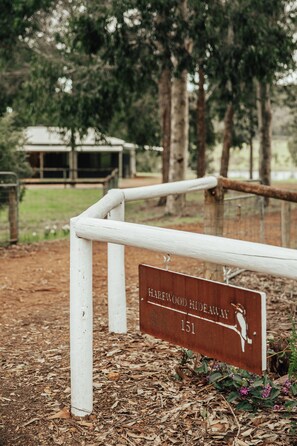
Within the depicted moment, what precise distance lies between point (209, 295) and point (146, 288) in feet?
1.48

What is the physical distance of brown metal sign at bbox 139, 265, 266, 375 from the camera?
9.50 ft

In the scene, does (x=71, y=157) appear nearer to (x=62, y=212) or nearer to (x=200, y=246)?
(x=62, y=212)

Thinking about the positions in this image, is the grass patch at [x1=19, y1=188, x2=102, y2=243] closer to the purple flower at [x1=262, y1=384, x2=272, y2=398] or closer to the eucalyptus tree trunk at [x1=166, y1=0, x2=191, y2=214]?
the eucalyptus tree trunk at [x1=166, y1=0, x2=191, y2=214]

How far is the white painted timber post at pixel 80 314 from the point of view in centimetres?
355

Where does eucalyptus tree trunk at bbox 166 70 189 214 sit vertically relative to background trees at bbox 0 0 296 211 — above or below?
below

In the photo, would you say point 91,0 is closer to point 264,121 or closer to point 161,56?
point 161,56

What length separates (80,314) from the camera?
3.54 metres

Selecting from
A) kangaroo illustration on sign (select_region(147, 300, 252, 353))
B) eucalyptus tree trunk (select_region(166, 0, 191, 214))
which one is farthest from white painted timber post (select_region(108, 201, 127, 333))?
eucalyptus tree trunk (select_region(166, 0, 191, 214))

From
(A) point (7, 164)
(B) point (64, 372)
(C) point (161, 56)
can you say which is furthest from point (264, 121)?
(B) point (64, 372)

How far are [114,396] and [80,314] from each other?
641 millimetres

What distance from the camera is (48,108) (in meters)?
19.8

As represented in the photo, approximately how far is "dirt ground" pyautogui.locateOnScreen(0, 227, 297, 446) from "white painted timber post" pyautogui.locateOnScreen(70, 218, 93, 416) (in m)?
0.21

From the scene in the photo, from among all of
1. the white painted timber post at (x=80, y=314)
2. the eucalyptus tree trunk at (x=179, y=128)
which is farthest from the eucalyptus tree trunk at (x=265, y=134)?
the white painted timber post at (x=80, y=314)

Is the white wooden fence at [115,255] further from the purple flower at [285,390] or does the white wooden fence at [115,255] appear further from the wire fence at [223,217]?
the wire fence at [223,217]
